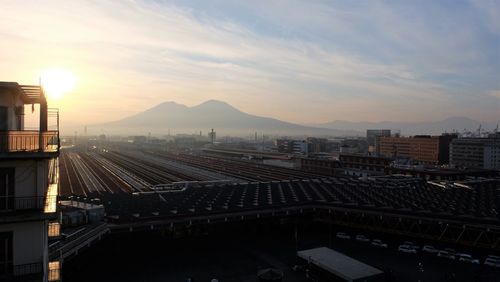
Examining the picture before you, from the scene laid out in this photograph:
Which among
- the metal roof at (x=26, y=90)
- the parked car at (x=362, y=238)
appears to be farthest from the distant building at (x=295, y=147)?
the metal roof at (x=26, y=90)

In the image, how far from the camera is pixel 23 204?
684 centimetres

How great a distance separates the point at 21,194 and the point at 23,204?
18cm

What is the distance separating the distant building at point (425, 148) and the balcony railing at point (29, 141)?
9303 cm

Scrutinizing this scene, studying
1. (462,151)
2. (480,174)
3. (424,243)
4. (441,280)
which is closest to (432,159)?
(462,151)

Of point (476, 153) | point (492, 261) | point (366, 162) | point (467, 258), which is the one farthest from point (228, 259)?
point (476, 153)

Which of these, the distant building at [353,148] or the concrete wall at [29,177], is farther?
the distant building at [353,148]

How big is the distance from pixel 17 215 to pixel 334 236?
22.9 m

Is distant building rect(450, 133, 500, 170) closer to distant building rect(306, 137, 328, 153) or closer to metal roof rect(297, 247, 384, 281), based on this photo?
distant building rect(306, 137, 328, 153)

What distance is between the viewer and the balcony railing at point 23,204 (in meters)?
6.71

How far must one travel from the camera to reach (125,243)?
23.9 meters

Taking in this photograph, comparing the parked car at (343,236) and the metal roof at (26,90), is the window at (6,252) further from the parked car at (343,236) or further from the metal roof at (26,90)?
the parked car at (343,236)

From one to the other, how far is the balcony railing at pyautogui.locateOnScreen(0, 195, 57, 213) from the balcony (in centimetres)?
82

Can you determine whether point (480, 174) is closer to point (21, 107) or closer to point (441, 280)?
point (441, 280)

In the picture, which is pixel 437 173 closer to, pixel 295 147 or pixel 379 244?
pixel 379 244
